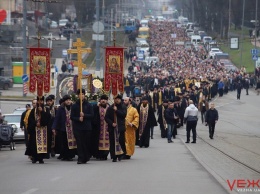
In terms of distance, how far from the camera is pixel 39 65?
25578 millimetres

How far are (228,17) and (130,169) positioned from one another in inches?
A: 4369

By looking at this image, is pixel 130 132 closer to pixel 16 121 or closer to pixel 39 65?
pixel 39 65

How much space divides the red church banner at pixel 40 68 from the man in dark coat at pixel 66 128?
3.02 ft

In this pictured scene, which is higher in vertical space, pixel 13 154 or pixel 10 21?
pixel 10 21

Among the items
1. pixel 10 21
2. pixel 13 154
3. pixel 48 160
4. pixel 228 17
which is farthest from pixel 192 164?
pixel 228 17

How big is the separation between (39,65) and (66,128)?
1.82m

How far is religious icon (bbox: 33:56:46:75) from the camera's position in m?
25.5

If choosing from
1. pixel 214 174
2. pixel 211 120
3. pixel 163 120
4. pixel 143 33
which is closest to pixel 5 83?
pixel 163 120

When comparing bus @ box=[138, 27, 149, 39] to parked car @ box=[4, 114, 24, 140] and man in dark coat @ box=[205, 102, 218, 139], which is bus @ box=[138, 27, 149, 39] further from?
man in dark coat @ box=[205, 102, 218, 139]

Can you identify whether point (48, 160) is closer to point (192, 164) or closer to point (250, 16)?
point (192, 164)

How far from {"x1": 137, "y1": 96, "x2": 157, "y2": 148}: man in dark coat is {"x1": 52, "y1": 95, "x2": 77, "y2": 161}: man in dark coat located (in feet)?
22.2

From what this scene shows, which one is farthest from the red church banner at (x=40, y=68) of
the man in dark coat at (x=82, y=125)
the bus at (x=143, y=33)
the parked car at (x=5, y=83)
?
the bus at (x=143, y=33)

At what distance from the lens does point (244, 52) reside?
116m

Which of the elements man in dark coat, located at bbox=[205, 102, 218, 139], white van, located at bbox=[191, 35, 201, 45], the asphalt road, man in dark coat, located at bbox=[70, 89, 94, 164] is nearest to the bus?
white van, located at bbox=[191, 35, 201, 45]
